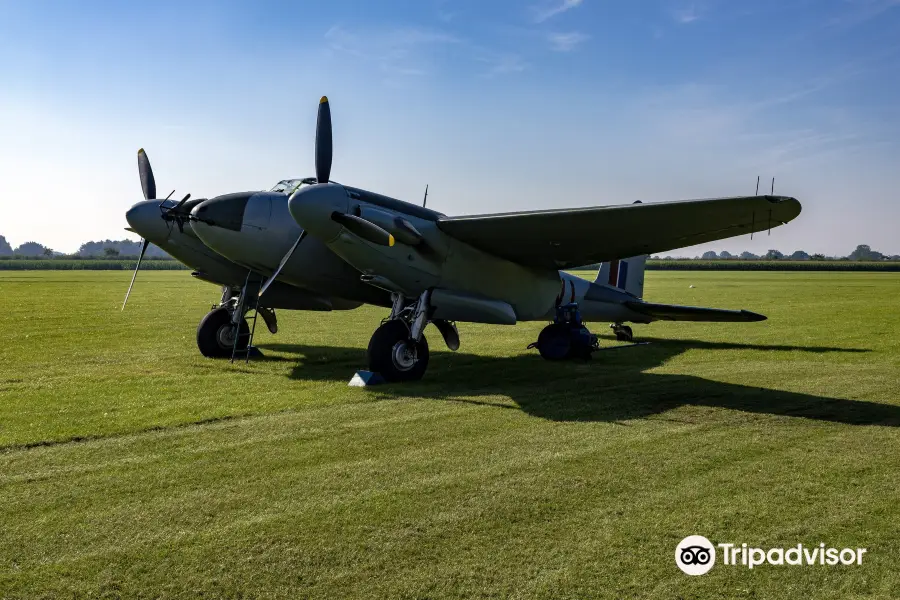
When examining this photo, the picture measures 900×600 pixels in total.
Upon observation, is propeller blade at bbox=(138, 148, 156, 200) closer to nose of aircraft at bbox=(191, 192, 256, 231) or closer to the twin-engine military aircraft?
the twin-engine military aircraft

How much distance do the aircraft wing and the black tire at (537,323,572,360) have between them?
168cm

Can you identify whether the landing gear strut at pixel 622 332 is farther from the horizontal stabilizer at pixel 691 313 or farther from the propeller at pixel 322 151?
the propeller at pixel 322 151

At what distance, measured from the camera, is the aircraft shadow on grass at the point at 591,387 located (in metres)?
8.59

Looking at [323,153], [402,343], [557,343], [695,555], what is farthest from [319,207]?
[695,555]

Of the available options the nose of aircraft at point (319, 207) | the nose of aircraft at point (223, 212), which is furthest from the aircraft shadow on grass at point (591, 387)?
the nose of aircraft at point (223, 212)

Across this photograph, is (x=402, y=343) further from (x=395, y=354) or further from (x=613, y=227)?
(x=613, y=227)

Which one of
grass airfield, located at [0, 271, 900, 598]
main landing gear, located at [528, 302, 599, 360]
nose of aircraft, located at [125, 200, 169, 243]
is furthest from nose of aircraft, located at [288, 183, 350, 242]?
main landing gear, located at [528, 302, 599, 360]

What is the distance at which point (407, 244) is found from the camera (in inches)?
433

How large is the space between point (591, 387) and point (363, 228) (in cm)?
428

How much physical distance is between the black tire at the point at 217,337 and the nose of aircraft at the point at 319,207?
4321 millimetres

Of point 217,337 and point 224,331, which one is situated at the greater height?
point 224,331

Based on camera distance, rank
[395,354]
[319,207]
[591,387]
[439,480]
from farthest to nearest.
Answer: [395,354], [591,387], [319,207], [439,480]

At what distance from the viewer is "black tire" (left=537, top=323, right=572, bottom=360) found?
14.0m

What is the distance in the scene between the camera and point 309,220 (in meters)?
10.1
